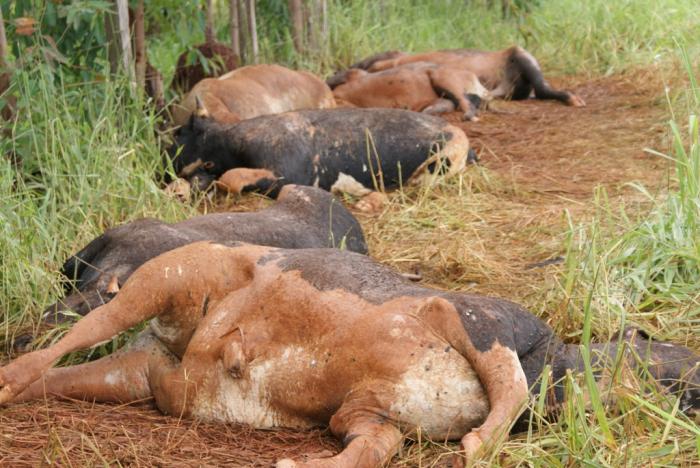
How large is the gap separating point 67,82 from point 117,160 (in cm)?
108

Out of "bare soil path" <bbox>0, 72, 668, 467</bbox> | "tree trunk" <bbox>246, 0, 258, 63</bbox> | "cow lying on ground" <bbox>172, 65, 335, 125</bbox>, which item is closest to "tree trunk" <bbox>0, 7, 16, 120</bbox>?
"bare soil path" <bbox>0, 72, 668, 467</bbox>

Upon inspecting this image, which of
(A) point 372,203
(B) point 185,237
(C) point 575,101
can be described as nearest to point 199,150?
(A) point 372,203

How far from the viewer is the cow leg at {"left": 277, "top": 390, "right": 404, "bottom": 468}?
3.23 m

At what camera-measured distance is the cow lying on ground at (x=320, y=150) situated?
762cm

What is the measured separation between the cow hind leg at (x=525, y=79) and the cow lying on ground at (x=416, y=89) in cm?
58

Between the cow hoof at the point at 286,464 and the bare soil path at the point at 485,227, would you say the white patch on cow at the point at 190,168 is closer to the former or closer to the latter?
the bare soil path at the point at 485,227

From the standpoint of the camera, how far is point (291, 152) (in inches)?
301

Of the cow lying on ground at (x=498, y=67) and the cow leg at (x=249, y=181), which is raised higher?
the cow leg at (x=249, y=181)

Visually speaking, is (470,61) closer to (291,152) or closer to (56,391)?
(291,152)

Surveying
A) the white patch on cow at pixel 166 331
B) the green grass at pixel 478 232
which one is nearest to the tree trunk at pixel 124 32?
the green grass at pixel 478 232

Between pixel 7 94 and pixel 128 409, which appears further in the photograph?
pixel 7 94

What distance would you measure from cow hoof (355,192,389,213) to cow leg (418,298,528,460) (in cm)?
374

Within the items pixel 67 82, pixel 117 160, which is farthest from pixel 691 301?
pixel 67 82

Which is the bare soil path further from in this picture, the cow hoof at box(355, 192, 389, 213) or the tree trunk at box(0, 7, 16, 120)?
the tree trunk at box(0, 7, 16, 120)
